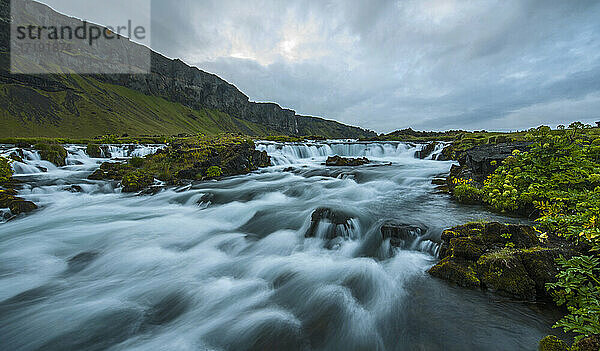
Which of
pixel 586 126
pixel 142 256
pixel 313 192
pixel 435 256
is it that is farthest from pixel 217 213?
pixel 586 126

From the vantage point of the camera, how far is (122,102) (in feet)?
382

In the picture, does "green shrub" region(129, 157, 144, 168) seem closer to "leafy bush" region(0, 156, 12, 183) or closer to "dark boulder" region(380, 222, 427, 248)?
"leafy bush" region(0, 156, 12, 183)

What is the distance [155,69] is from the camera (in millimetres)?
158125

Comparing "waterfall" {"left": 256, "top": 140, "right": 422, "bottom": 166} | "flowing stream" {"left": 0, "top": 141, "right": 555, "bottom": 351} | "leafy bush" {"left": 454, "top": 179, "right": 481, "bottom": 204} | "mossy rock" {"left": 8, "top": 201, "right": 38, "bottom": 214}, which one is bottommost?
"flowing stream" {"left": 0, "top": 141, "right": 555, "bottom": 351}

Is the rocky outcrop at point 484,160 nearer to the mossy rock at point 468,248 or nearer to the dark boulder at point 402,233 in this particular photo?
the dark boulder at point 402,233

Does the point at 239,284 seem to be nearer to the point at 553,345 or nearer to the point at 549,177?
the point at 553,345

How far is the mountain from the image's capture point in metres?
76.5

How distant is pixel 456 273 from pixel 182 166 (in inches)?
678

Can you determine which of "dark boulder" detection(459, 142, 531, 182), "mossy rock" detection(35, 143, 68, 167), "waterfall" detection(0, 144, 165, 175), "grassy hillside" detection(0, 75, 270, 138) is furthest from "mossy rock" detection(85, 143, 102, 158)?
"grassy hillside" detection(0, 75, 270, 138)

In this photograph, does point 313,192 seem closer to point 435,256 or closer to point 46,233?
point 435,256

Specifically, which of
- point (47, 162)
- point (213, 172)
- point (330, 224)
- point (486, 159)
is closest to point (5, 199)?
point (213, 172)

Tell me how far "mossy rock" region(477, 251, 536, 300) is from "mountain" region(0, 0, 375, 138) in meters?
94.5

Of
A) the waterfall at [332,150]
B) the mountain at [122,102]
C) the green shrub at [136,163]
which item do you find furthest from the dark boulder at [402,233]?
the mountain at [122,102]

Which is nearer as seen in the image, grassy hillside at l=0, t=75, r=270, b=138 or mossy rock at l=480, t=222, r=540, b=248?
mossy rock at l=480, t=222, r=540, b=248
